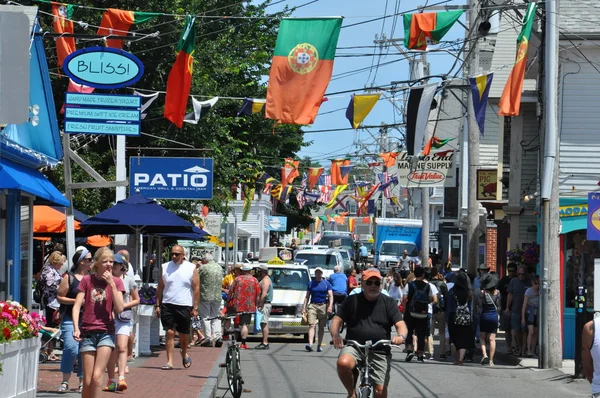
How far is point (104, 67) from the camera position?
16234 mm

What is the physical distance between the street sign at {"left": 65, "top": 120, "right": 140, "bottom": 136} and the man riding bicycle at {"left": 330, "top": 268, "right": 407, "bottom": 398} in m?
7.65

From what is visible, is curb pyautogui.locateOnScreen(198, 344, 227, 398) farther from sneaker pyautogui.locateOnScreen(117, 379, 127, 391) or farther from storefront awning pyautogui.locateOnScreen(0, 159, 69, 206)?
storefront awning pyautogui.locateOnScreen(0, 159, 69, 206)

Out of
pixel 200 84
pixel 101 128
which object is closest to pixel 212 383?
pixel 101 128

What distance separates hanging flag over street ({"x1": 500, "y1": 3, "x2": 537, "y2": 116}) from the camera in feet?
61.2

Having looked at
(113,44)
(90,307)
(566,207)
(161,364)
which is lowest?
(161,364)

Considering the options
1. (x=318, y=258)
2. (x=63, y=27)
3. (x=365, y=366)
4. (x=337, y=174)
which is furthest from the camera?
(x=337, y=174)

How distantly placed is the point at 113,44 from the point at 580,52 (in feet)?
34.5

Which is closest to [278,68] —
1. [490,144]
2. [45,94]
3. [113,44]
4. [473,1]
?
[113,44]

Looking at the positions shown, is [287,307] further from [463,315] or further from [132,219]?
[132,219]

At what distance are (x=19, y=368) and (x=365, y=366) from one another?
3.35m

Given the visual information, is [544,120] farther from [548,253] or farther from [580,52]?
[580,52]

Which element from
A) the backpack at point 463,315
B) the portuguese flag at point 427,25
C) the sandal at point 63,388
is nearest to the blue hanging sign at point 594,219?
the backpack at point 463,315

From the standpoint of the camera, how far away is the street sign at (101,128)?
16906 millimetres

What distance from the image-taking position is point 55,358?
17.5 metres
